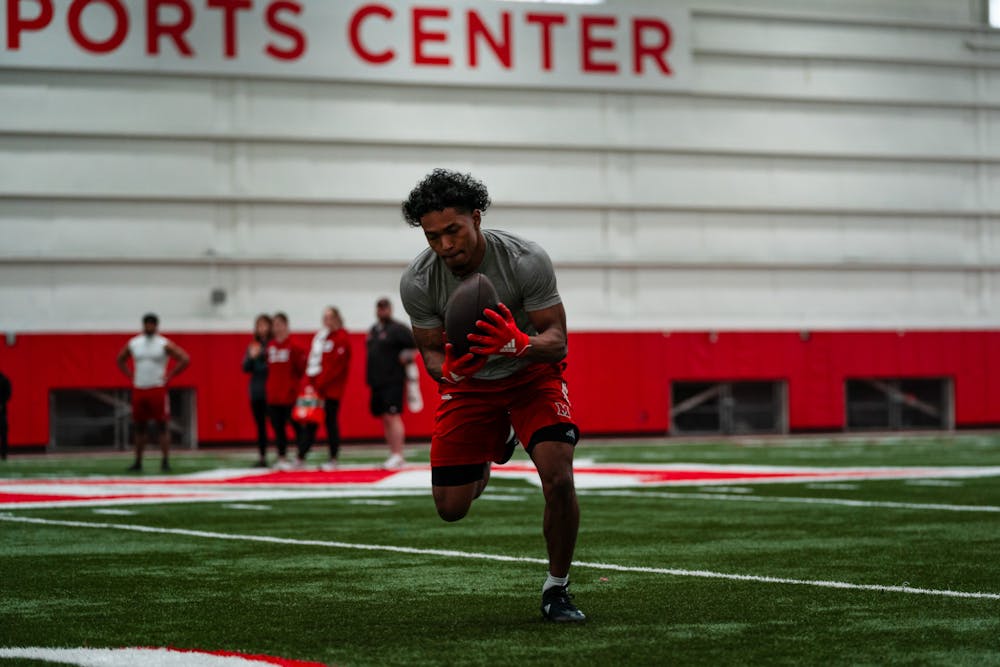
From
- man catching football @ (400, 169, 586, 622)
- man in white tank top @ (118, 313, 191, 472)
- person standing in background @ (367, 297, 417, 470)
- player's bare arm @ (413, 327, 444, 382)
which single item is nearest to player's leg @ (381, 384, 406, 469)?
person standing in background @ (367, 297, 417, 470)

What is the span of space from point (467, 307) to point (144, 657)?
5.71 feet

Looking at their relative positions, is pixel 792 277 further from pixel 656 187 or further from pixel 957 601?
pixel 957 601

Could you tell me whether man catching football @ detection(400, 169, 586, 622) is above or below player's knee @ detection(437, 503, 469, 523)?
above

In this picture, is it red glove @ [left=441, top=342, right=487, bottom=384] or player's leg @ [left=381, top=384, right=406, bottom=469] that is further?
player's leg @ [left=381, top=384, right=406, bottom=469]

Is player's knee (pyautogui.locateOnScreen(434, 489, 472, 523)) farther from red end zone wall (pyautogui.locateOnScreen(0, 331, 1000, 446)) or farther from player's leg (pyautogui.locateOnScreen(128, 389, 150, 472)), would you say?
red end zone wall (pyautogui.locateOnScreen(0, 331, 1000, 446))

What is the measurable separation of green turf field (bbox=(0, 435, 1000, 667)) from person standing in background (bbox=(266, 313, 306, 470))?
5.14 m

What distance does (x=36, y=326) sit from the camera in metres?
26.8

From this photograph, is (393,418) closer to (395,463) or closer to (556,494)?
(395,463)

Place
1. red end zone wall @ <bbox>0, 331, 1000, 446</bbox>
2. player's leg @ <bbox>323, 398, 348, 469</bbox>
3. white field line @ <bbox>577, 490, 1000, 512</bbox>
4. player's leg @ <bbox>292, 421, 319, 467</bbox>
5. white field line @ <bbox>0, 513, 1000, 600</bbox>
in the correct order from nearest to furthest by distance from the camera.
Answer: white field line @ <bbox>0, 513, 1000, 600</bbox>, white field line @ <bbox>577, 490, 1000, 512</bbox>, player's leg @ <bbox>323, 398, 348, 469</bbox>, player's leg @ <bbox>292, 421, 319, 467</bbox>, red end zone wall @ <bbox>0, 331, 1000, 446</bbox>

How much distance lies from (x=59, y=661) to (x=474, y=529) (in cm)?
520

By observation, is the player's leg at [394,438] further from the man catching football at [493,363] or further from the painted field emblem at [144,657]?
the painted field emblem at [144,657]

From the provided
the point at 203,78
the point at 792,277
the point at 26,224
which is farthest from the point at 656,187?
the point at 26,224

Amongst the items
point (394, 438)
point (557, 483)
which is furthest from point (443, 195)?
point (394, 438)

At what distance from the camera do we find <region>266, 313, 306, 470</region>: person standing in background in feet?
59.1
